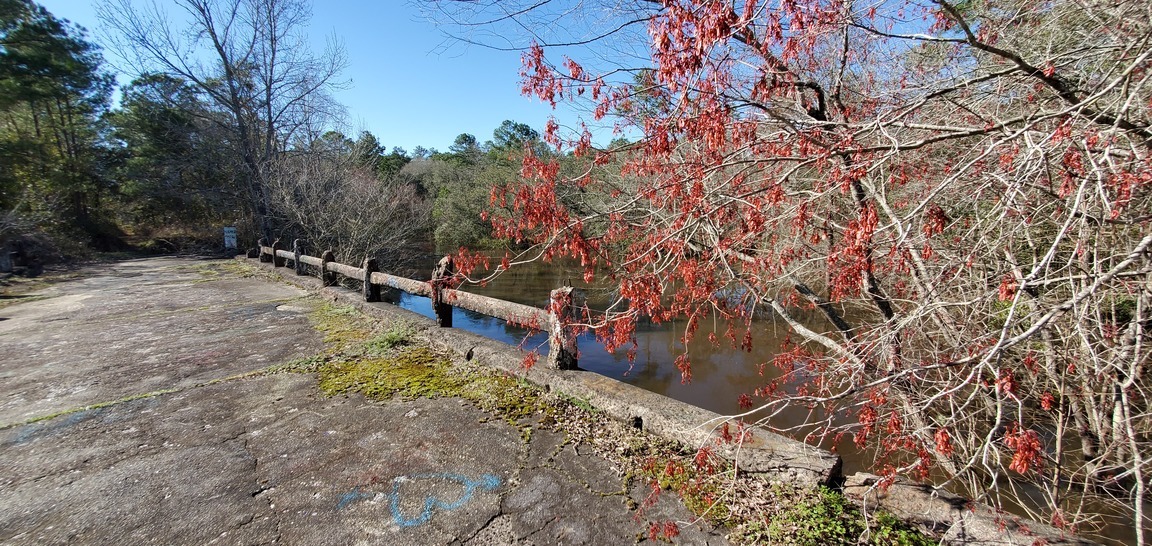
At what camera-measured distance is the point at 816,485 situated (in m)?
2.53

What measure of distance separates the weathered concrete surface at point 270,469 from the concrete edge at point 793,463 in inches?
21.1

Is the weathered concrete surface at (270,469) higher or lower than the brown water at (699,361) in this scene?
higher

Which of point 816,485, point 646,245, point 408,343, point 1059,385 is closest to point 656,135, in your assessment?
point 646,245

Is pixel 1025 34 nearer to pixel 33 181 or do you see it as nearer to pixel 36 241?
pixel 36 241

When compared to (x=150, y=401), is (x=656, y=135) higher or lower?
higher

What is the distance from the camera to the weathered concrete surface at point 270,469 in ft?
7.63

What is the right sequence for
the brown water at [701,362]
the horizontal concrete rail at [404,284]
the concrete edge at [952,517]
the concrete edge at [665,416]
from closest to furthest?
1. the concrete edge at [952,517]
2. the concrete edge at [665,416]
3. the horizontal concrete rail at [404,284]
4. the brown water at [701,362]

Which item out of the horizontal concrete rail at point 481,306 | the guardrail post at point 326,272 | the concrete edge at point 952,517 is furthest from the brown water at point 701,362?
the guardrail post at point 326,272

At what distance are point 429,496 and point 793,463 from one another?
6.77 feet

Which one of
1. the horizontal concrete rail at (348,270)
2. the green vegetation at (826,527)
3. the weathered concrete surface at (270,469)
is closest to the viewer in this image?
the green vegetation at (826,527)

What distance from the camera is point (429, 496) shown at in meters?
2.60

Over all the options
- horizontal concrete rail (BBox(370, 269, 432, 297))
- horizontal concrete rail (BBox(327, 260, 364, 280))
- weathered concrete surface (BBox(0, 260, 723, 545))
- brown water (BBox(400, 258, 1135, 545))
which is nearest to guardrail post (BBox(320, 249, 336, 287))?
horizontal concrete rail (BBox(327, 260, 364, 280))

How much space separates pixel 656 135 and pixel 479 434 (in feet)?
7.73

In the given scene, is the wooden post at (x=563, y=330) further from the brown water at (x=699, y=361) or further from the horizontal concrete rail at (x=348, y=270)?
the horizontal concrete rail at (x=348, y=270)
